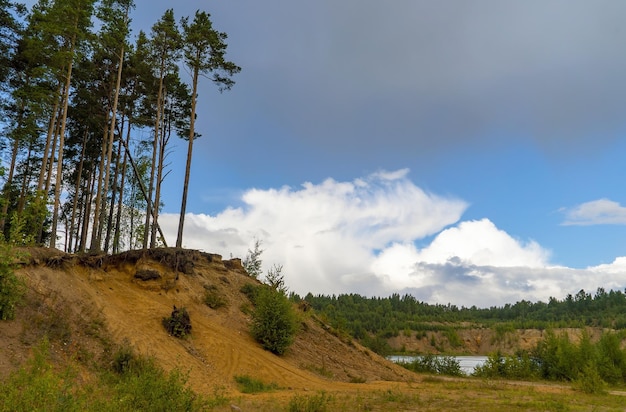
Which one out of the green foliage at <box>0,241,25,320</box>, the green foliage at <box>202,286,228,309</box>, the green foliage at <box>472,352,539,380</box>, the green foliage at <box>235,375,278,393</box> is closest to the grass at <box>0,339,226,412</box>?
the green foliage at <box>0,241,25,320</box>

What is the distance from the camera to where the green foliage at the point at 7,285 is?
598 inches

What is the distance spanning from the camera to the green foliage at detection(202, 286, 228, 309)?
2694 cm

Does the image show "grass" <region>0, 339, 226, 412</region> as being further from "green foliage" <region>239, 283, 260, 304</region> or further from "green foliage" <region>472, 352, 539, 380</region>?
"green foliage" <region>472, 352, 539, 380</region>

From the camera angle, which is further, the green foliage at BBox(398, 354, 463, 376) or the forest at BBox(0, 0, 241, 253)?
the green foliage at BBox(398, 354, 463, 376)

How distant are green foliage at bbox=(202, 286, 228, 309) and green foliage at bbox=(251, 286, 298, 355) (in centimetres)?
267

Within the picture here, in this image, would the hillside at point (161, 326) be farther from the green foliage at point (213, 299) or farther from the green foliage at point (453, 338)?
the green foliage at point (453, 338)

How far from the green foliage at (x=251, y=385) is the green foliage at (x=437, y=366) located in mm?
25085

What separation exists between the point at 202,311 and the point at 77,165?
1990cm

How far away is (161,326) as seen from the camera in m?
21.6

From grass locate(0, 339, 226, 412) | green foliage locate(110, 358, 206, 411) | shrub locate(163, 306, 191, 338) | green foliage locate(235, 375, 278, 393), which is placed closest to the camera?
grass locate(0, 339, 226, 412)

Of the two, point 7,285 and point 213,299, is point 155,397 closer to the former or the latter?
point 7,285

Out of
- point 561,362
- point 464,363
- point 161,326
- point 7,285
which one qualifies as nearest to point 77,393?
point 7,285

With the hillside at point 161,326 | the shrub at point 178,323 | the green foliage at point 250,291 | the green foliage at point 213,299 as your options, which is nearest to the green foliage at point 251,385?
the hillside at point 161,326

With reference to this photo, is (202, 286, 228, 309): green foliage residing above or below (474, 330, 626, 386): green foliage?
above
